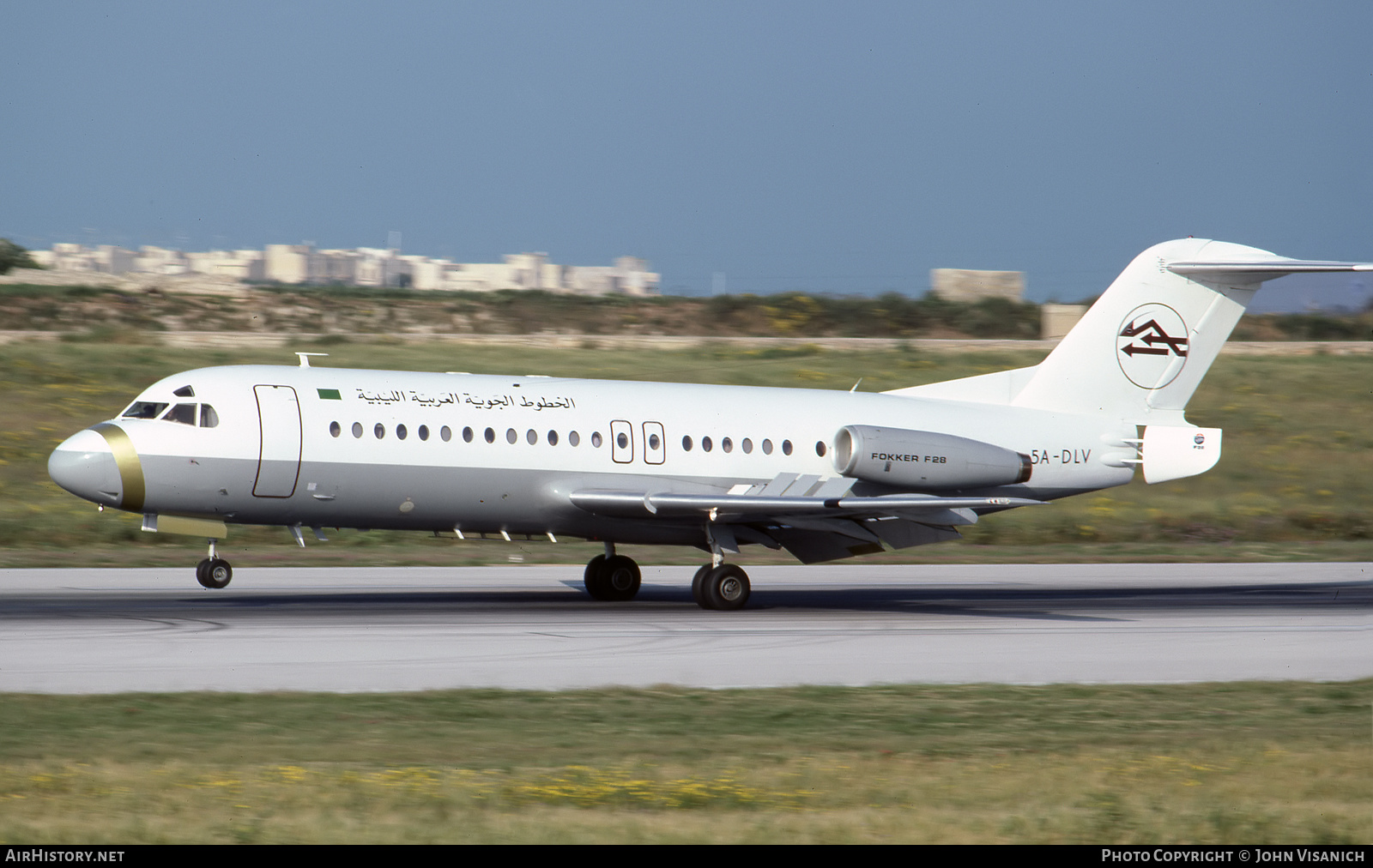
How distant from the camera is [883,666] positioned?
52.5ft

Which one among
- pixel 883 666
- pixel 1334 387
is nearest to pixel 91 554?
pixel 883 666

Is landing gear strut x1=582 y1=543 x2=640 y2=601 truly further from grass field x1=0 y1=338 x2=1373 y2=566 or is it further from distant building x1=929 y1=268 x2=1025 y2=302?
distant building x1=929 y1=268 x2=1025 y2=302

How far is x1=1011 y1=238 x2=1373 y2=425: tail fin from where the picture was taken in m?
25.5

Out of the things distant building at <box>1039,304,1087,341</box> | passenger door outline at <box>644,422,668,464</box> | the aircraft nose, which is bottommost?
the aircraft nose

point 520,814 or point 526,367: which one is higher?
point 526,367

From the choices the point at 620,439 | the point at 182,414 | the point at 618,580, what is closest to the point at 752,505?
the point at 620,439

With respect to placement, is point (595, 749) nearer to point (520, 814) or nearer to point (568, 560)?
point (520, 814)

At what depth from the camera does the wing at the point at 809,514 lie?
2142 centimetres

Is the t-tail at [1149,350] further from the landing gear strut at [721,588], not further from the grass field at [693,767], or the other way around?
the grass field at [693,767]

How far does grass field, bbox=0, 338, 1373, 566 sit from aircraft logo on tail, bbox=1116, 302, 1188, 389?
27.9ft

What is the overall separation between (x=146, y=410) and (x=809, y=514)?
9752 mm

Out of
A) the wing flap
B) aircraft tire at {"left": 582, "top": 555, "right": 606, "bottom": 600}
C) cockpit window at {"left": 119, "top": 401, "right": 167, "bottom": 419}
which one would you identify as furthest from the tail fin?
cockpit window at {"left": 119, "top": 401, "right": 167, "bottom": 419}

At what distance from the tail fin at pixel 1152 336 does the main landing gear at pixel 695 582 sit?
264 inches

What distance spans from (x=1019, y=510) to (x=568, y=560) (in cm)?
1459
